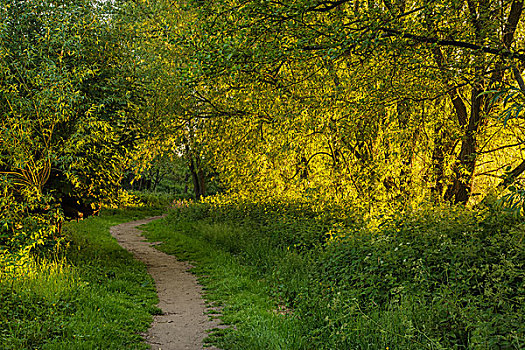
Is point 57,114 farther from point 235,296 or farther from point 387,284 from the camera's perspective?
point 387,284

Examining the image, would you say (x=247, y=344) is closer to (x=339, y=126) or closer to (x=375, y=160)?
(x=339, y=126)

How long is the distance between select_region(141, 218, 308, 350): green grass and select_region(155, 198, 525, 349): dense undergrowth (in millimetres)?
30

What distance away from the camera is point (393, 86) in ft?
26.0

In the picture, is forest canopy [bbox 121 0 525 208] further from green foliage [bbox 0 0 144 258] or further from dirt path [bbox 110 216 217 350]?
dirt path [bbox 110 216 217 350]

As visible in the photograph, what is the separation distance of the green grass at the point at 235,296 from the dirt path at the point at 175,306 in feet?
1.05

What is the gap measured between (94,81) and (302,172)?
6.20 metres

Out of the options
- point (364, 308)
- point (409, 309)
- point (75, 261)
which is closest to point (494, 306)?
point (409, 309)

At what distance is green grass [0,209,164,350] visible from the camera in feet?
18.2

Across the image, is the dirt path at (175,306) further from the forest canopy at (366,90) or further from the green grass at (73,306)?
the forest canopy at (366,90)

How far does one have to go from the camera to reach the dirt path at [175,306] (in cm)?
643

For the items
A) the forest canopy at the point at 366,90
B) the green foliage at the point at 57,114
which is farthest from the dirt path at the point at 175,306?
the forest canopy at the point at 366,90

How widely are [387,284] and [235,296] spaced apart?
3412mm

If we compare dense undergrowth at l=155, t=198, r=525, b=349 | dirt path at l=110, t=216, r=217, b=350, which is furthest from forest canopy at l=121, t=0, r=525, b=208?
dirt path at l=110, t=216, r=217, b=350

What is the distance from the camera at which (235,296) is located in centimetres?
850
